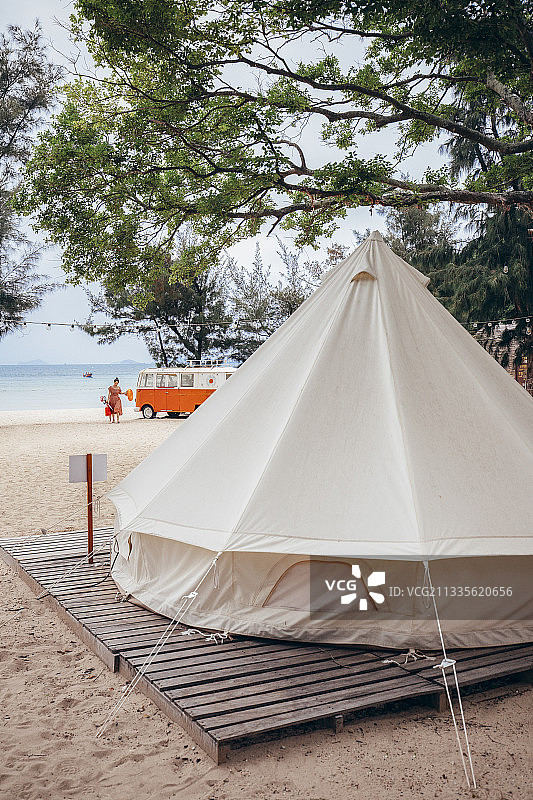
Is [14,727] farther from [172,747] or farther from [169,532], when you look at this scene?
[169,532]

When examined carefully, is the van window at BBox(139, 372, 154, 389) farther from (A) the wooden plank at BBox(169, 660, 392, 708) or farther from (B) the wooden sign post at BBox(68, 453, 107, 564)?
(A) the wooden plank at BBox(169, 660, 392, 708)

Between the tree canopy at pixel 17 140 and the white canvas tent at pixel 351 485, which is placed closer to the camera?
the white canvas tent at pixel 351 485

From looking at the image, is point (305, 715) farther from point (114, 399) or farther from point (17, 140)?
point (17, 140)

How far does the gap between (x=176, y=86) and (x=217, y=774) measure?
8.09 metres

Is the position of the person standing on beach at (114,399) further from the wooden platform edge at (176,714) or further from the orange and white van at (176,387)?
the wooden platform edge at (176,714)

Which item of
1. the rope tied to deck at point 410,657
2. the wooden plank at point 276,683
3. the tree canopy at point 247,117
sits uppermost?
the tree canopy at point 247,117

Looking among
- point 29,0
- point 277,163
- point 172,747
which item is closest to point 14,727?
point 172,747

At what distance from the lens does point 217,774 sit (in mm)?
2930

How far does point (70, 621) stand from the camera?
4680 millimetres


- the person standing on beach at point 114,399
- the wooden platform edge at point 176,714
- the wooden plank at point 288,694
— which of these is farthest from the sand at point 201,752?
the person standing on beach at point 114,399

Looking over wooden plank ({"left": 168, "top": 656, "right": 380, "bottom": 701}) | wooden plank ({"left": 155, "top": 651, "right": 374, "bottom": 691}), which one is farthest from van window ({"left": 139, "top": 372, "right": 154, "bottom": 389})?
wooden plank ({"left": 168, "top": 656, "right": 380, "bottom": 701})

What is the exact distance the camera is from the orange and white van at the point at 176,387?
25.1 metres

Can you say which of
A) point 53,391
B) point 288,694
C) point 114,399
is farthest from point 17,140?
point 53,391

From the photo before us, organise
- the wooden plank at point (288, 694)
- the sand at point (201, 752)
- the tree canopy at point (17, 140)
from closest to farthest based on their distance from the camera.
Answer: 1. the sand at point (201, 752)
2. the wooden plank at point (288, 694)
3. the tree canopy at point (17, 140)
